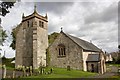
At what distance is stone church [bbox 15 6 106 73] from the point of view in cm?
4303

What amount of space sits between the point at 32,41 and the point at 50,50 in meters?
4.84

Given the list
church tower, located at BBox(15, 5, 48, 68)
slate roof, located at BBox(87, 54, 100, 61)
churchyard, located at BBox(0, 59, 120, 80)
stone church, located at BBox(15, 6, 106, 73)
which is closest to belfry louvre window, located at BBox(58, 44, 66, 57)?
stone church, located at BBox(15, 6, 106, 73)

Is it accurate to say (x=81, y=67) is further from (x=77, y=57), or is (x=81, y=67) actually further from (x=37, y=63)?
(x=37, y=63)

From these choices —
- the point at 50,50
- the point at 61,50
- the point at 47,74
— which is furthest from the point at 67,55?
the point at 47,74

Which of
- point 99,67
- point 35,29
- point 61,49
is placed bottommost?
point 99,67

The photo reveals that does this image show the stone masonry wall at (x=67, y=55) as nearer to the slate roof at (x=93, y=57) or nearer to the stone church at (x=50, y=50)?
the stone church at (x=50, y=50)

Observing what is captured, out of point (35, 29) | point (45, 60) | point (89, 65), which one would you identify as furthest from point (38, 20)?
point (89, 65)

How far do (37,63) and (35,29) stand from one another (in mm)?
7991

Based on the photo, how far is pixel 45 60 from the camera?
154 ft

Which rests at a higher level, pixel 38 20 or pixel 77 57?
pixel 38 20

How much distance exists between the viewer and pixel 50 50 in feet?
153

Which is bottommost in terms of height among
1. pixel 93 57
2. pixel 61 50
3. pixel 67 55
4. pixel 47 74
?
pixel 47 74

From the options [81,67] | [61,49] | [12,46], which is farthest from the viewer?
[12,46]

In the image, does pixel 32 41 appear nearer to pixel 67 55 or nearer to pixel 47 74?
pixel 67 55
